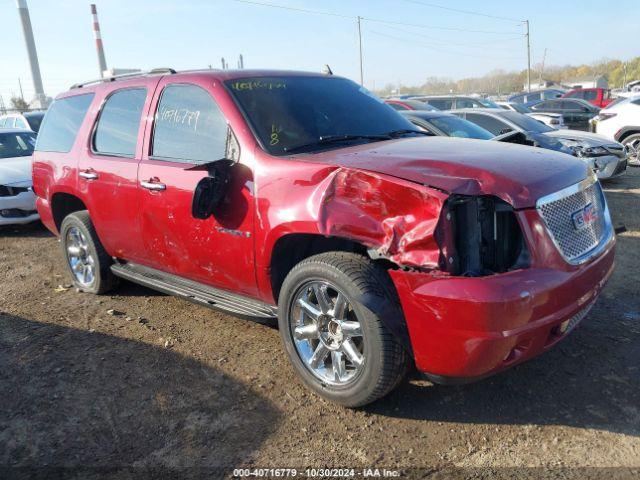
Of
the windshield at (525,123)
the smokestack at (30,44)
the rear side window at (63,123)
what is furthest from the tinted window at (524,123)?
the smokestack at (30,44)

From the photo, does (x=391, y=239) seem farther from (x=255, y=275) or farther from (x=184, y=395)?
(x=184, y=395)

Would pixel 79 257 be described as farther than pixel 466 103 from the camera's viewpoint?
No

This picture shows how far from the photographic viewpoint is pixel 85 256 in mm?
5055

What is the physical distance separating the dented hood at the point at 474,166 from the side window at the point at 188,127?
0.75 metres

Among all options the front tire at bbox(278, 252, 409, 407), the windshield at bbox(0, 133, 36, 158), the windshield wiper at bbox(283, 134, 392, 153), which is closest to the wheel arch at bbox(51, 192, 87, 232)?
the windshield wiper at bbox(283, 134, 392, 153)

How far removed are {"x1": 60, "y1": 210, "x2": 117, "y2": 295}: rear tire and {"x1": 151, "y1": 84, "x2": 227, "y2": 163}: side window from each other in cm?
135

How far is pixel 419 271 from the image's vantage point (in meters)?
2.52

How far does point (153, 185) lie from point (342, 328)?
5.78 ft

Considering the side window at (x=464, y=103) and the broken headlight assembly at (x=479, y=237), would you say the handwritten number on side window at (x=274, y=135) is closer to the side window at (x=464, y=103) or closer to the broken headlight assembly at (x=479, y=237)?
the broken headlight assembly at (x=479, y=237)

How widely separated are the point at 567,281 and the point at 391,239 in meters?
0.89

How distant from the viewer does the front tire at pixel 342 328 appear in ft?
8.71

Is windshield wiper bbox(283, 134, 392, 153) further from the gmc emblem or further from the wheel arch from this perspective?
the wheel arch

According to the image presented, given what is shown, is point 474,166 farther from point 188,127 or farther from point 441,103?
point 441,103

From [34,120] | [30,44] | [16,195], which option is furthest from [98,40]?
[16,195]
